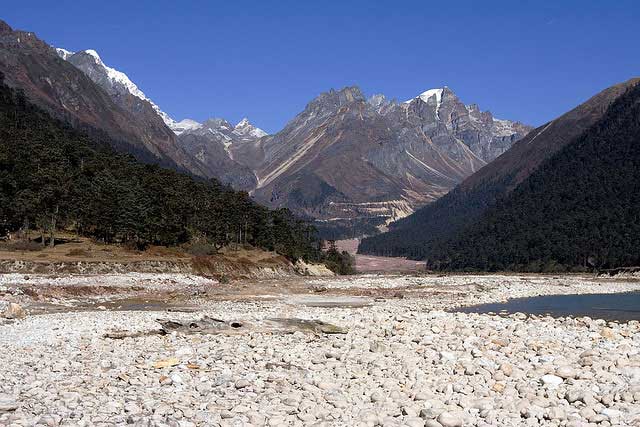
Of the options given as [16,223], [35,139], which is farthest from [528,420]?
[35,139]

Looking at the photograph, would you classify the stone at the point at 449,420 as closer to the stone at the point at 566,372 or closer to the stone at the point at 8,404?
the stone at the point at 566,372

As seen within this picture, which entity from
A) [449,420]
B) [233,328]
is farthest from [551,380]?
[233,328]

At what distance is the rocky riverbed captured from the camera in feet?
45.4

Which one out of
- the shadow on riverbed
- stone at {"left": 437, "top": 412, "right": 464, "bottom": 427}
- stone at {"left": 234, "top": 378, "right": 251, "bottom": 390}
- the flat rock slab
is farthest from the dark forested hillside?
stone at {"left": 437, "top": 412, "right": 464, "bottom": 427}

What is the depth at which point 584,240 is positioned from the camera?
185375 mm

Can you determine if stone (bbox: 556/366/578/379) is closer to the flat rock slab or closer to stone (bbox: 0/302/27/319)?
stone (bbox: 0/302/27/319)

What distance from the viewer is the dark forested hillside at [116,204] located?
91.7 m

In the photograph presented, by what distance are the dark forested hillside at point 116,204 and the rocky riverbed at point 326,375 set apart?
6877 centimetres

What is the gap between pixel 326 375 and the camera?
17.5 m

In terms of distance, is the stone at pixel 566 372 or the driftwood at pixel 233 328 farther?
the driftwood at pixel 233 328

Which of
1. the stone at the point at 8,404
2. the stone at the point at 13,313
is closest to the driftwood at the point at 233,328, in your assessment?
the stone at the point at 13,313

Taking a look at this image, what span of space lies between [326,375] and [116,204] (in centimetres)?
8745

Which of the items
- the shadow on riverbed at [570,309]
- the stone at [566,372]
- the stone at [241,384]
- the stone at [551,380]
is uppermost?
the stone at [566,372]

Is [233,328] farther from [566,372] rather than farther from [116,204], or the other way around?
[116,204]
